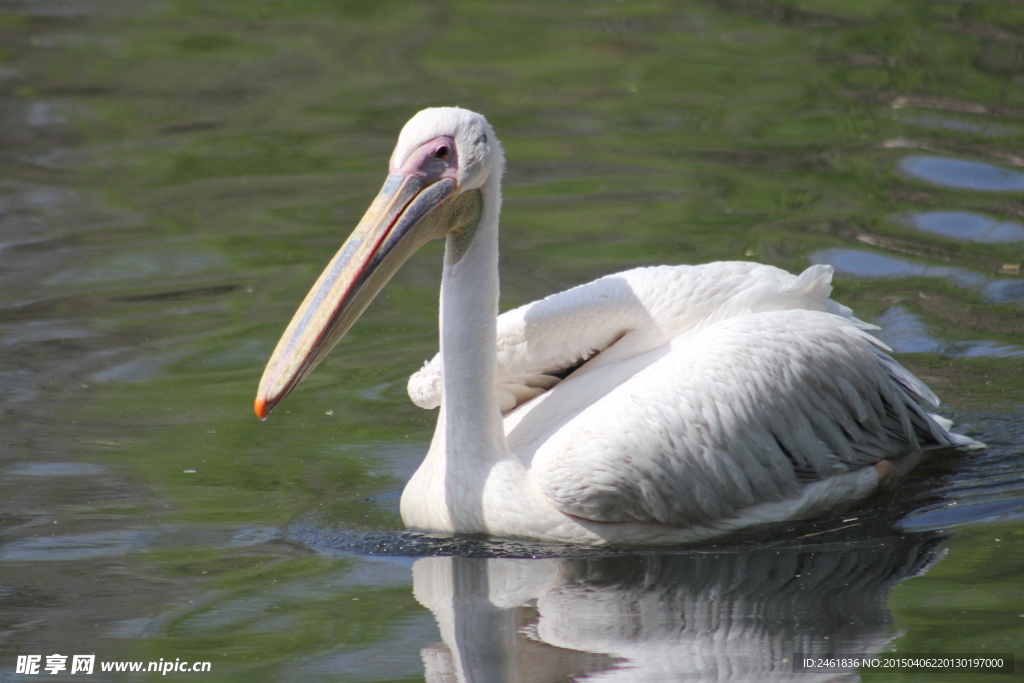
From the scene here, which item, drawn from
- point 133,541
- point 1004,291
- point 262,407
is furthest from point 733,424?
point 1004,291

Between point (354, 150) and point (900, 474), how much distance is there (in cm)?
538

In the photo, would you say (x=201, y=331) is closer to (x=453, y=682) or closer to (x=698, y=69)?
(x=453, y=682)

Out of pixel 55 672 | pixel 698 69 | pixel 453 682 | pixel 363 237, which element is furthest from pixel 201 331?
pixel 698 69

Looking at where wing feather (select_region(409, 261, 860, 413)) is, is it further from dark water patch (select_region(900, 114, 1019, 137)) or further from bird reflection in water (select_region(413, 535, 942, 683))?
dark water patch (select_region(900, 114, 1019, 137))

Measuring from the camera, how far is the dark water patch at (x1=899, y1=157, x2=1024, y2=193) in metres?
7.92

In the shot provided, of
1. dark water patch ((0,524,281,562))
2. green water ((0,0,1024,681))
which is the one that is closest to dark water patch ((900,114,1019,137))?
green water ((0,0,1024,681))

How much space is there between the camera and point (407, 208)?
4.28 metres

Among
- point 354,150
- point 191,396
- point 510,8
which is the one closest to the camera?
point 191,396

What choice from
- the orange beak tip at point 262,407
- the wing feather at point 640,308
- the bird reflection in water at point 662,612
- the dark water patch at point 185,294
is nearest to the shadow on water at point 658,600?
the bird reflection in water at point 662,612

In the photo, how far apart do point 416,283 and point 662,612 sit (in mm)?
3519

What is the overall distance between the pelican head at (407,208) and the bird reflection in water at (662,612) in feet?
3.02

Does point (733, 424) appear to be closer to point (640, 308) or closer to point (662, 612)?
point (640, 308)

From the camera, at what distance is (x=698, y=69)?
10.8 m

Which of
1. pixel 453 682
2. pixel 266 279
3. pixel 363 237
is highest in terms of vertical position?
pixel 266 279
